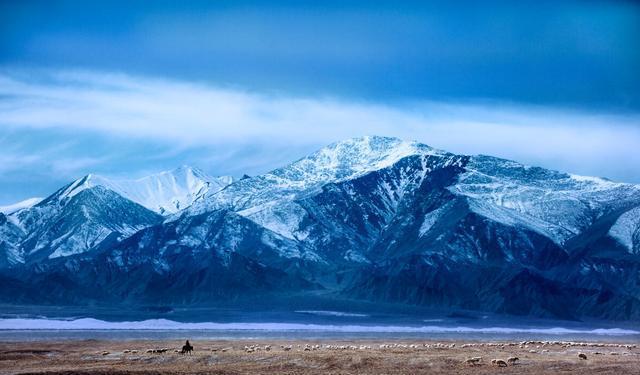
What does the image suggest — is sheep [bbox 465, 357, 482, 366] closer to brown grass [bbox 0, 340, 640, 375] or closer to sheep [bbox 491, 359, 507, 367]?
brown grass [bbox 0, 340, 640, 375]

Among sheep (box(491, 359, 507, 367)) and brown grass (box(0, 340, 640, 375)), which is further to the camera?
sheep (box(491, 359, 507, 367))

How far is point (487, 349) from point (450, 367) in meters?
24.5

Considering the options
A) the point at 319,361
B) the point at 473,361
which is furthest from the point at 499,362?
the point at 319,361

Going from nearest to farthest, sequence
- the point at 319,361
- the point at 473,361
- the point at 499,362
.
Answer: the point at 499,362 < the point at 473,361 < the point at 319,361

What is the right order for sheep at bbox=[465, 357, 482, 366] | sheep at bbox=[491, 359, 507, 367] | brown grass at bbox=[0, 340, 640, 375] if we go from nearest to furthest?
1. brown grass at bbox=[0, 340, 640, 375]
2. sheep at bbox=[491, 359, 507, 367]
3. sheep at bbox=[465, 357, 482, 366]

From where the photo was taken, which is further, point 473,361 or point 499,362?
point 473,361

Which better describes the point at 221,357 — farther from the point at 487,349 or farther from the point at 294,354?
the point at 487,349

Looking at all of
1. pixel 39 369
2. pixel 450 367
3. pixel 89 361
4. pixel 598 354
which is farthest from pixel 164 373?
pixel 598 354

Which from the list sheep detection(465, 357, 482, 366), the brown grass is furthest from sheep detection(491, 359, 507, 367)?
sheep detection(465, 357, 482, 366)

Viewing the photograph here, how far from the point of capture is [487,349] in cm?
10838

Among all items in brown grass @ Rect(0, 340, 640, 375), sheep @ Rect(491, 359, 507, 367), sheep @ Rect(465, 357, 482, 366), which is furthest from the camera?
sheep @ Rect(465, 357, 482, 366)

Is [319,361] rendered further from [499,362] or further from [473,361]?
[499,362]

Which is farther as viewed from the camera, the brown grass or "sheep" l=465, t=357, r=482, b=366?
"sheep" l=465, t=357, r=482, b=366

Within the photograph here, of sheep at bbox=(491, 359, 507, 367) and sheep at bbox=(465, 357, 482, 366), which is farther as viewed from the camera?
sheep at bbox=(465, 357, 482, 366)
